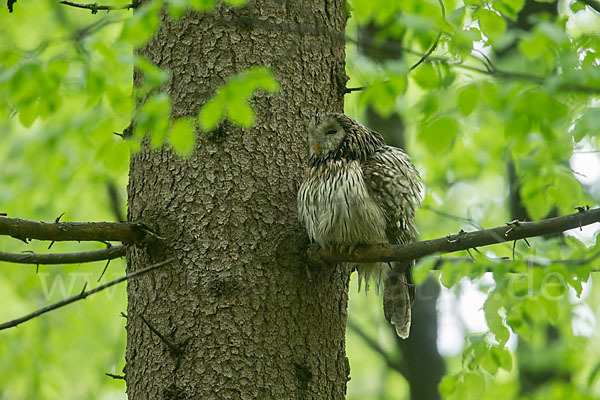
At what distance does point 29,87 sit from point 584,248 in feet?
11.8

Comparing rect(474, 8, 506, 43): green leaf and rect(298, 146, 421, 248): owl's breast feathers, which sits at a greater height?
rect(474, 8, 506, 43): green leaf

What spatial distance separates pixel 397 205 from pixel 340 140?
0.48m

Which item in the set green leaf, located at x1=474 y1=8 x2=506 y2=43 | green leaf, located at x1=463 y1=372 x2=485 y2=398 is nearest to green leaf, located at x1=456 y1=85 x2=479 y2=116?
green leaf, located at x1=474 y1=8 x2=506 y2=43

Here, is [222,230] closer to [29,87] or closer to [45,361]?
[29,87]

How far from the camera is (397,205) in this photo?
3.37 m

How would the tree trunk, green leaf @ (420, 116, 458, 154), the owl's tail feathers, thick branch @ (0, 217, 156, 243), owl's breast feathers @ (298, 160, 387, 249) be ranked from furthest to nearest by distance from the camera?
green leaf @ (420, 116, 458, 154) → the owl's tail feathers → owl's breast feathers @ (298, 160, 387, 249) → the tree trunk → thick branch @ (0, 217, 156, 243)

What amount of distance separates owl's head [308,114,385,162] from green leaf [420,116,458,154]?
3.37ft

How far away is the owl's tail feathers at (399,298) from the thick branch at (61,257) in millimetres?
1450

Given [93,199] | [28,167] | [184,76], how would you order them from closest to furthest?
[184,76] < [28,167] < [93,199]

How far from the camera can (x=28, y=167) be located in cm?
729

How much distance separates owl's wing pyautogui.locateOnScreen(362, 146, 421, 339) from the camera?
3.35 m

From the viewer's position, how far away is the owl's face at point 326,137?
10.8ft

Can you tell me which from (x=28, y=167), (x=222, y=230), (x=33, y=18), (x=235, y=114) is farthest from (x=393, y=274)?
(x=33, y=18)

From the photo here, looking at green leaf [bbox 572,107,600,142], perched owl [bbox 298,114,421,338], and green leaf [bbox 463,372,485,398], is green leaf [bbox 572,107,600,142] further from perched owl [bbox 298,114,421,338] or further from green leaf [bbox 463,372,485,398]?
green leaf [bbox 463,372,485,398]
